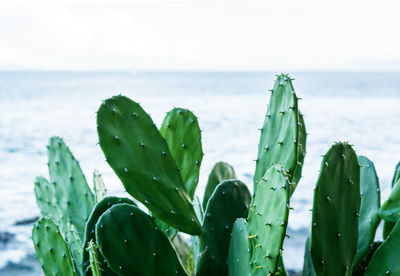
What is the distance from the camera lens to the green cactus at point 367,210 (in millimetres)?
656

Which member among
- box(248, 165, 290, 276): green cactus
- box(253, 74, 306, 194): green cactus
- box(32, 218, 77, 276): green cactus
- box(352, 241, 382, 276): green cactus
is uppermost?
box(253, 74, 306, 194): green cactus

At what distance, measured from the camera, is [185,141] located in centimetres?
69

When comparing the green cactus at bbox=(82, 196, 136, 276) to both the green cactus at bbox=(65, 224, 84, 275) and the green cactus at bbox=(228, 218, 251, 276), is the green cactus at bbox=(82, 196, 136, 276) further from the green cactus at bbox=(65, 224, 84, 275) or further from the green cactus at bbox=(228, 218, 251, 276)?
the green cactus at bbox=(228, 218, 251, 276)

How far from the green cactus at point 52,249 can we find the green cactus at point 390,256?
0.35 metres

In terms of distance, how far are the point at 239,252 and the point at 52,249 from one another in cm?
23

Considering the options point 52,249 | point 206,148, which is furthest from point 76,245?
point 206,148

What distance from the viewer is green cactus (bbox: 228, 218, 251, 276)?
0.54 meters

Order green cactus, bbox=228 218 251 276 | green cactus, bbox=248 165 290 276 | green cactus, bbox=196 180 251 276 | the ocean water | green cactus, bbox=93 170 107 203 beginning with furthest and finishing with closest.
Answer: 1. the ocean water
2. green cactus, bbox=93 170 107 203
3. green cactus, bbox=196 180 251 276
4. green cactus, bbox=228 218 251 276
5. green cactus, bbox=248 165 290 276

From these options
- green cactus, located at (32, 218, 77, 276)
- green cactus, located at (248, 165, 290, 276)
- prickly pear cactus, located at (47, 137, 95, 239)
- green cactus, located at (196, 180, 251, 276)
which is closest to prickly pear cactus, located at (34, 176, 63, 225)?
prickly pear cactus, located at (47, 137, 95, 239)

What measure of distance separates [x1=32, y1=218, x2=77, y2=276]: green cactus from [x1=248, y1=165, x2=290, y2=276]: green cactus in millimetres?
228

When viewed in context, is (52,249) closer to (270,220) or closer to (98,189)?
(98,189)

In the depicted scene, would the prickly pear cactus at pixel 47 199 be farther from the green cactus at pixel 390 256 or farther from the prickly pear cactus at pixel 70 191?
the green cactus at pixel 390 256
